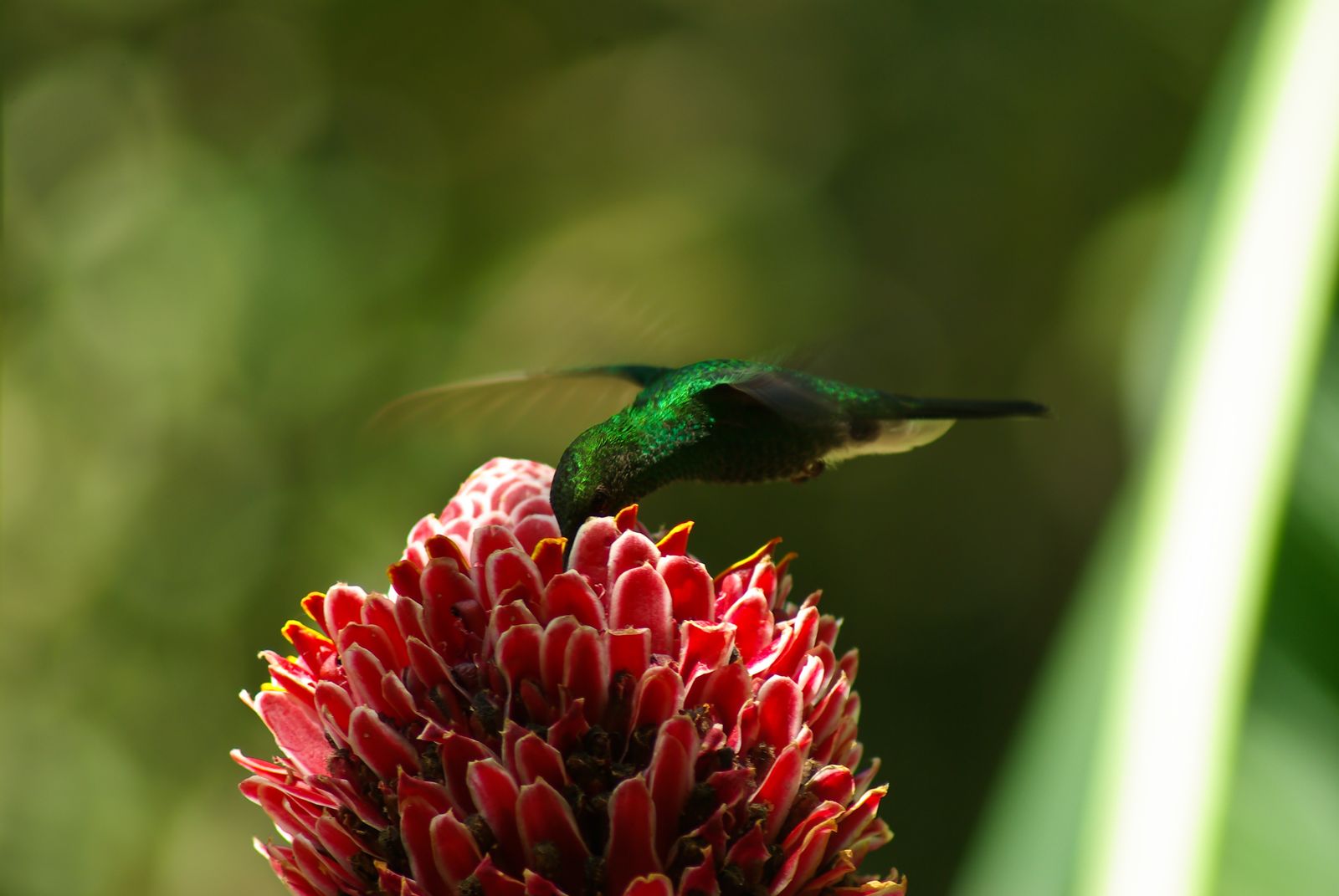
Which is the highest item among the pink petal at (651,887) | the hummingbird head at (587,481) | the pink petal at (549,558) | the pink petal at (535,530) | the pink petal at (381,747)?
the hummingbird head at (587,481)

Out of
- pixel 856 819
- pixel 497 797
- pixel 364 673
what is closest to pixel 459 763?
pixel 497 797

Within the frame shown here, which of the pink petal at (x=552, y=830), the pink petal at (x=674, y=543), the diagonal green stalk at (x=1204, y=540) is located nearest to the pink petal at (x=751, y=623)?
the pink petal at (x=674, y=543)

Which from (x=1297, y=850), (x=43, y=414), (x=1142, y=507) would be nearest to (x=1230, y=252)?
(x=1142, y=507)

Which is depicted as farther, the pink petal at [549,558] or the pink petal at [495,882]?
the pink petal at [549,558]

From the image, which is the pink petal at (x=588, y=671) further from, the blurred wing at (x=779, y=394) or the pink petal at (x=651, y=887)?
the blurred wing at (x=779, y=394)

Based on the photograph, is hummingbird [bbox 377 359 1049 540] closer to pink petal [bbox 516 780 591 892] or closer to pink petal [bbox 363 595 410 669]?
pink petal [bbox 363 595 410 669]

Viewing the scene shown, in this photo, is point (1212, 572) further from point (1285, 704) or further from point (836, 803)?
point (836, 803)
